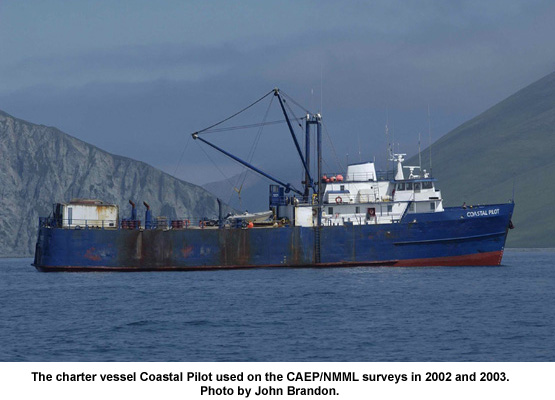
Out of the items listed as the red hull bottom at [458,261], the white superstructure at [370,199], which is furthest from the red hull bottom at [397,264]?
the white superstructure at [370,199]

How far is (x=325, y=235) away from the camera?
7256 cm

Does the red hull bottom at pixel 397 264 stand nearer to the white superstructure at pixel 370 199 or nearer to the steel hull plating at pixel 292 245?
the steel hull plating at pixel 292 245

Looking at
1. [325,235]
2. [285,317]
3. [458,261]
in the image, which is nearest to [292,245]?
[325,235]

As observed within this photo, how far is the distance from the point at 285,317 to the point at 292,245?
96.6 ft

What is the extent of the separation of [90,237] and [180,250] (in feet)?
24.6

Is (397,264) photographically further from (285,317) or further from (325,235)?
(285,317)

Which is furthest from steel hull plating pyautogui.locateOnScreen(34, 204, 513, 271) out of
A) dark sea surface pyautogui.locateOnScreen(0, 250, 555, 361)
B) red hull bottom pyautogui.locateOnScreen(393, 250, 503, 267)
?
dark sea surface pyautogui.locateOnScreen(0, 250, 555, 361)

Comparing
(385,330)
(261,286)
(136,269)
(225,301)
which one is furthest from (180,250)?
(385,330)

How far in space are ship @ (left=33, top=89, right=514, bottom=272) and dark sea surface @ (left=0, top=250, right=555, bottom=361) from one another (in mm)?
4281

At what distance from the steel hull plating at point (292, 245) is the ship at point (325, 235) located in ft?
0.26

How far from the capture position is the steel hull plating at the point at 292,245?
71938 millimetres

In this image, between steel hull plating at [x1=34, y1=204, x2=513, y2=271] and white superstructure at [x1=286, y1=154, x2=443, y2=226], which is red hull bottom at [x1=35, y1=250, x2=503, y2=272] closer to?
steel hull plating at [x1=34, y1=204, x2=513, y2=271]

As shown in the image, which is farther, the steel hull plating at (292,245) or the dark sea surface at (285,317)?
the steel hull plating at (292,245)
